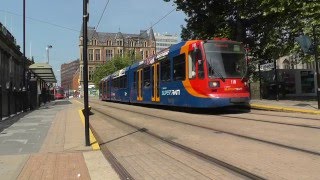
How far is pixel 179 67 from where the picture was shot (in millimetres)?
22781

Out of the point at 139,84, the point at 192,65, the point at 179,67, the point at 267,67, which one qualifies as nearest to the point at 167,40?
the point at 267,67

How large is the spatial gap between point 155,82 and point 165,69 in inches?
87.4

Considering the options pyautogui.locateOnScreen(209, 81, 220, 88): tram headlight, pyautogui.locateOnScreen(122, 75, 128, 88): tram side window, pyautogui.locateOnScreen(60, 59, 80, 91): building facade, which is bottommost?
pyautogui.locateOnScreen(209, 81, 220, 88): tram headlight

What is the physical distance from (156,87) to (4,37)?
30.1ft

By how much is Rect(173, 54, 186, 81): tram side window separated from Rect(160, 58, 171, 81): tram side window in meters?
1.07

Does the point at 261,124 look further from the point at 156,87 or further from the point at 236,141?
the point at 156,87

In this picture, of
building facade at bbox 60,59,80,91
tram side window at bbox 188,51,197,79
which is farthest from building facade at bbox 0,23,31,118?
building facade at bbox 60,59,80,91

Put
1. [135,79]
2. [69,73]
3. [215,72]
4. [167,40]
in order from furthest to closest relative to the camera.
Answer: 1. [69,73]
2. [167,40]
3. [135,79]
4. [215,72]

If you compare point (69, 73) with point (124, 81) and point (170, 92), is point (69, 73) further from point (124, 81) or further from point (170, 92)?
point (170, 92)

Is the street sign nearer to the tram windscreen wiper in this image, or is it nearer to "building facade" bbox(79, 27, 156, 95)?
the tram windscreen wiper

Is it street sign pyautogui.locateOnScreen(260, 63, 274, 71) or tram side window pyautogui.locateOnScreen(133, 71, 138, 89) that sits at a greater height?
street sign pyautogui.locateOnScreen(260, 63, 274, 71)

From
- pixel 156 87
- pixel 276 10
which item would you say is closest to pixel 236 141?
pixel 156 87

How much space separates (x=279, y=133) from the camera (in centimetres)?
1286

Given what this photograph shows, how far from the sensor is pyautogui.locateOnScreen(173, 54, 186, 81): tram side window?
22.2 meters
